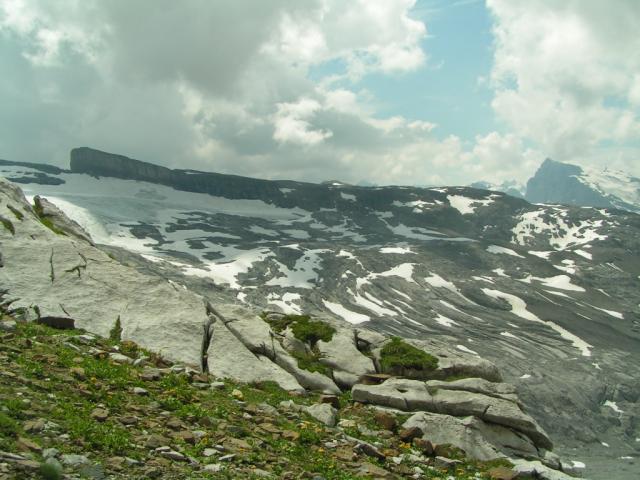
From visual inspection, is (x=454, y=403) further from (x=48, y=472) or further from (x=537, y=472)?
(x=48, y=472)

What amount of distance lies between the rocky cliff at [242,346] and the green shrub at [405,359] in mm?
103

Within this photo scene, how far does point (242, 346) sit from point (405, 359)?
759 cm

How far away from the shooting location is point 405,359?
73.9ft

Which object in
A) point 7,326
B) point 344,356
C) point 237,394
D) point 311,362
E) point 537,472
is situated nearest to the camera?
point 7,326

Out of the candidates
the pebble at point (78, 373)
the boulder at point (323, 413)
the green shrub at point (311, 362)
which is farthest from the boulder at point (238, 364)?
the pebble at point (78, 373)

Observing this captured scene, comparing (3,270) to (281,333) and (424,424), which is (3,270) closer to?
(281,333)

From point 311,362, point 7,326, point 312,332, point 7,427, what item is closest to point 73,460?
point 7,427

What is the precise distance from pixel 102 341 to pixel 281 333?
30.9 ft

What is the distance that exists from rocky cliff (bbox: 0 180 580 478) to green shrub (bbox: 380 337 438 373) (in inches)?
4.1

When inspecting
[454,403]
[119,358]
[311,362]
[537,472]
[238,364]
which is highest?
[119,358]

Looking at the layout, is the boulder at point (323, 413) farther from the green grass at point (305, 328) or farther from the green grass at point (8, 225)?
the green grass at point (8, 225)

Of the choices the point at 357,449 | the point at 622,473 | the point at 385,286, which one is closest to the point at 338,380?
the point at 357,449

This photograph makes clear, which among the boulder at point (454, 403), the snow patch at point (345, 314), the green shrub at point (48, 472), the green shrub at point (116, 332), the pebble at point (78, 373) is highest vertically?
the green shrub at point (48, 472)

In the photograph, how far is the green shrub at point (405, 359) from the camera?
Result: 22.3m
